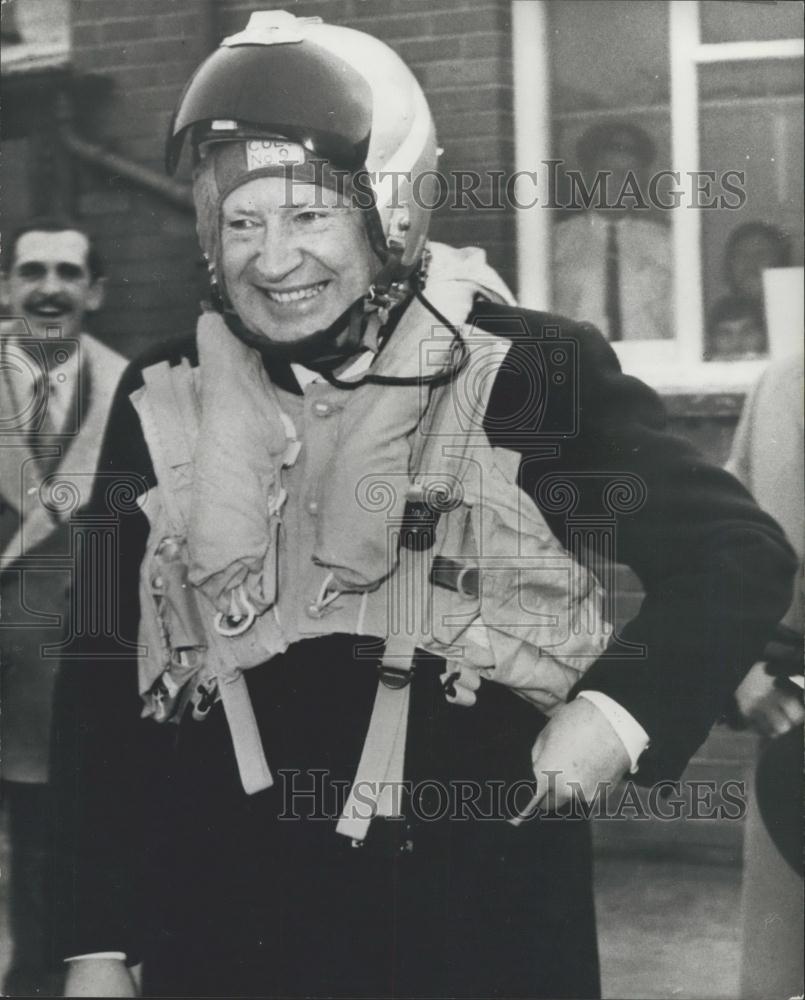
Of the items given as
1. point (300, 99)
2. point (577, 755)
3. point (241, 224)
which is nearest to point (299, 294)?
point (241, 224)

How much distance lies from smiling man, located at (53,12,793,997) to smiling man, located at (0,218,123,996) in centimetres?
24

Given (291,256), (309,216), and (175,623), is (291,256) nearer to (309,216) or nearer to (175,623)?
(309,216)

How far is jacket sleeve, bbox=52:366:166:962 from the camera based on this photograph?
2494 mm

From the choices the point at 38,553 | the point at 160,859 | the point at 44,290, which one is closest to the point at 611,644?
the point at 160,859

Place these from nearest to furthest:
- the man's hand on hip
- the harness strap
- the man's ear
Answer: the man's hand on hip → the harness strap → the man's ear

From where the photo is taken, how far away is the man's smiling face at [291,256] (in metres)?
2.39

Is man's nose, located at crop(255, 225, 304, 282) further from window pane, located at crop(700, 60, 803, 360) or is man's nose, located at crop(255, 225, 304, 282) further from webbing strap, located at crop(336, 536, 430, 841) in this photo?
window pane, located at crop(700, 60, 803, 360)

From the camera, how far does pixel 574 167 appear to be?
2514 mm

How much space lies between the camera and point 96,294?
2629mm

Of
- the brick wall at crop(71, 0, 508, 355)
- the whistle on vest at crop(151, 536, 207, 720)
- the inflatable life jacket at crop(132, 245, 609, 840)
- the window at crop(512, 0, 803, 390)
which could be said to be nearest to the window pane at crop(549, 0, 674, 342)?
the window at crop(512, 0, 803, 390)

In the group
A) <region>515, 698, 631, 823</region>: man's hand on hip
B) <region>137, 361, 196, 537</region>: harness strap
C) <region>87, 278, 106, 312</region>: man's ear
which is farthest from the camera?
<region>87, 278, 106, 312</region>: man's ear

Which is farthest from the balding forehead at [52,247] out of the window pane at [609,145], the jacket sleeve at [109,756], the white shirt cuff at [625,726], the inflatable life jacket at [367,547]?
the white shirt cuff at [625,726]

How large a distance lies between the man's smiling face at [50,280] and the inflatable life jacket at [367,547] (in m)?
0.37

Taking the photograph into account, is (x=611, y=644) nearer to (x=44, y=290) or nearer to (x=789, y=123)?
(x=789, y=123)
